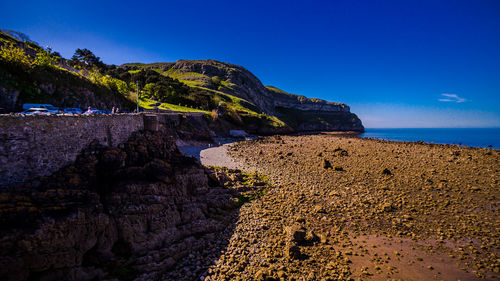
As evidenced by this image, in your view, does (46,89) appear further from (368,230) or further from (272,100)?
(272,100)

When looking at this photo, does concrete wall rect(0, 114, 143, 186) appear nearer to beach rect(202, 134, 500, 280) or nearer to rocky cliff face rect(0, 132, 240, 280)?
rocky cliff face rect(0, 132, 240, 280)

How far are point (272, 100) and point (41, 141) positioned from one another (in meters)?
A: 156

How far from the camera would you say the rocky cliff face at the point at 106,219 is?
7.68 metres

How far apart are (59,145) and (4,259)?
A: 5.72m

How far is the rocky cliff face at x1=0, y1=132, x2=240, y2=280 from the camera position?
302 inches

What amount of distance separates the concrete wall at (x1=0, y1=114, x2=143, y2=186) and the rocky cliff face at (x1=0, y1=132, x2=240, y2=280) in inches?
21.6

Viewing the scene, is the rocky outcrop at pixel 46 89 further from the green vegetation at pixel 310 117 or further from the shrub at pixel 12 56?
the green vegetation at pixel 310 117

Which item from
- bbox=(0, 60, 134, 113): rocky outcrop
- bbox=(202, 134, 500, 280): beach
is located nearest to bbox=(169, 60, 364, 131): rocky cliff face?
bbox=(0, 60, 134, 113): rocky outcrop

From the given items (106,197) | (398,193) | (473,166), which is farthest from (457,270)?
(473,166)

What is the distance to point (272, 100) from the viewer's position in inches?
6260

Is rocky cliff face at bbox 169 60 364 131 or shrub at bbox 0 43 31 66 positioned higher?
rocky cliff face at bbox 169 60 364 131

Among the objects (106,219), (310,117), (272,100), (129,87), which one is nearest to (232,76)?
(272,100)

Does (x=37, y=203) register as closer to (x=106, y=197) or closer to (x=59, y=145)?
(x=106, y=197)

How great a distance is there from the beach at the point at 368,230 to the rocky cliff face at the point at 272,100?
101206mm
